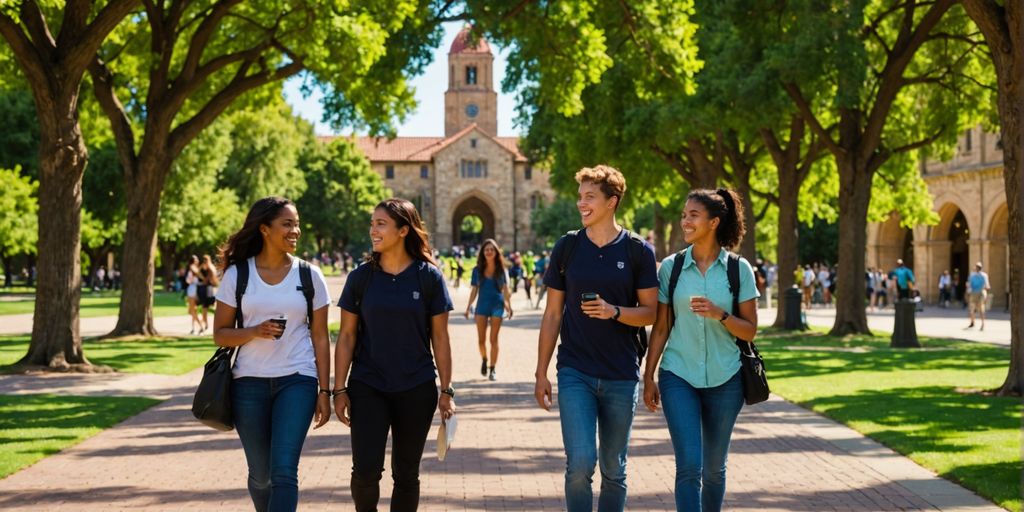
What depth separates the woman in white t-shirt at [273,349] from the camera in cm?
560

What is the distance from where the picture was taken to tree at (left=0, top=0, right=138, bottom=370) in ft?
53.2

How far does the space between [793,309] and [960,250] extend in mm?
26077

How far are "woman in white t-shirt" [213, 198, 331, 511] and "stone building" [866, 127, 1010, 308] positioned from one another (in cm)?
3803

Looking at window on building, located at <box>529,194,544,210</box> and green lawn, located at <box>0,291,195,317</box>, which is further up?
window on building, located at <box>529,194,544,210</box>

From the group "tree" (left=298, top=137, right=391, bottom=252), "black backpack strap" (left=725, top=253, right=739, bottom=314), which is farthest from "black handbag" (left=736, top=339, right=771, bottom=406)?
"tree" (left=298, top=137, right=391, bottom=252)

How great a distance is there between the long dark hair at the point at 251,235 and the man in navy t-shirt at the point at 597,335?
1.29 metres

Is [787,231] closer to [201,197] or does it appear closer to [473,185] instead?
[201,197]

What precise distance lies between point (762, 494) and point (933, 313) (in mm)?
37193

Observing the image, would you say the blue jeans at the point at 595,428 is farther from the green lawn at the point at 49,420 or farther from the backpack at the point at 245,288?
the green lawn at the point at 49,420

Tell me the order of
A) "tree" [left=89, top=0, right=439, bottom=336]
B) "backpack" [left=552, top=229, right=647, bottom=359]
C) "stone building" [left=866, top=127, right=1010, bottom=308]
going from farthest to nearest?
"stone building" [left=866, top=127, right=1010, bottom=308], "tree" [left=89, top=0, right=439, bottom=336], "backpack" [left=552, top=229, right=647, bottom=359]

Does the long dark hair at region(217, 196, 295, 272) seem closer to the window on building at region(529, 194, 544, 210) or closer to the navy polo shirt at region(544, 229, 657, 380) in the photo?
the navy polo shirt at region(544, 229, 657, 380)

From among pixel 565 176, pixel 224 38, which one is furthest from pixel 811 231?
pixel 224 38

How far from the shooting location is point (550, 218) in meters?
102

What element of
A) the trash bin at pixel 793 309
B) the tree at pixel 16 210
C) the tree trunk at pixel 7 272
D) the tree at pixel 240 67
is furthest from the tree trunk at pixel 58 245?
the tree trunk at pixel 7 272
